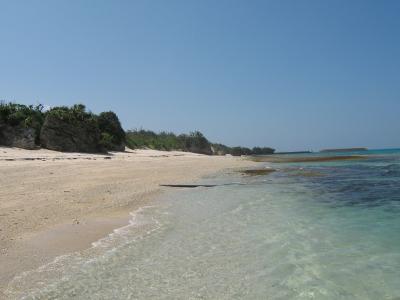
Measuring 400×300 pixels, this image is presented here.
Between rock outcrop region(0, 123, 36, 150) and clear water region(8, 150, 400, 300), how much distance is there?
30276 mm

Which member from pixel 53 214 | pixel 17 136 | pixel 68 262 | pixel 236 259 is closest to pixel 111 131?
pixel 17 136

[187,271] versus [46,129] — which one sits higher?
[46,129]

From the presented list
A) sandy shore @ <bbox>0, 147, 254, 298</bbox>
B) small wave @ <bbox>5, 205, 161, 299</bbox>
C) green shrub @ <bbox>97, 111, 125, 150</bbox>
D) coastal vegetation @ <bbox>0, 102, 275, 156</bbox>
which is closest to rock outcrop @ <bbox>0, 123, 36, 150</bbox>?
coastal vegetation @ <bbox>0, 102, 275, 156</bbox>

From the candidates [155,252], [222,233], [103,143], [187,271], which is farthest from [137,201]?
[103,143]

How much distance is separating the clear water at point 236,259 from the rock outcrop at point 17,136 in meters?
30.3

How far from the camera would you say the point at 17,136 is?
37.2m

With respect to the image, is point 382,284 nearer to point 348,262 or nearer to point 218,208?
point 348,262

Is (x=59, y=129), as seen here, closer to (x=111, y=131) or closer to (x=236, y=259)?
(x=111, y=131)

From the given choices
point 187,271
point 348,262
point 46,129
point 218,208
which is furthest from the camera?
point 46,129

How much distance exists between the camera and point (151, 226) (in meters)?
8.70

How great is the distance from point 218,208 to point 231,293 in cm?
663

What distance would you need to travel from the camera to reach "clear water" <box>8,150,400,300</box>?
192 inches

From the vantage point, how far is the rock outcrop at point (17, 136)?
36.6 meters

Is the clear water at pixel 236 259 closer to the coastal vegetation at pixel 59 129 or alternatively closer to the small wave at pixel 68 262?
the small wave at pixel 68 262
